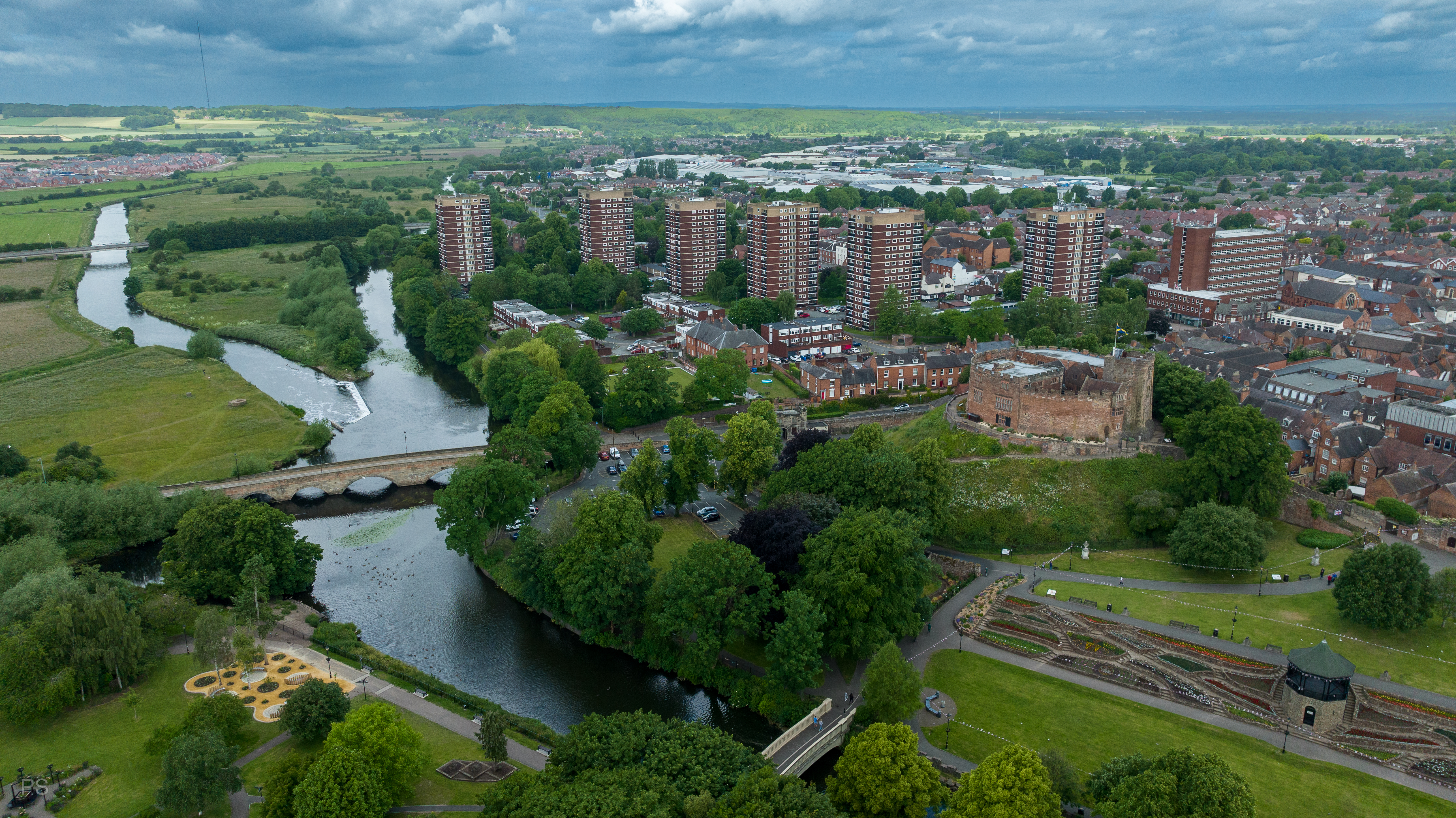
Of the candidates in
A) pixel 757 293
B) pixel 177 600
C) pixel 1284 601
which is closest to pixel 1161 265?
pixel 757 293

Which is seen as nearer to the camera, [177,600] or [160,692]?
[160,692]

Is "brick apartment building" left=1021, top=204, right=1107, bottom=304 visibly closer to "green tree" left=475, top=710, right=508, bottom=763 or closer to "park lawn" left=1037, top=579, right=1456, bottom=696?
"park lawn" left=1037, top=579, right=1456, bottom=696

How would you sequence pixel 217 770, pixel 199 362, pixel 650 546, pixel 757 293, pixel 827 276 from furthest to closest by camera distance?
pixel 827 276, pixel 757 293, pixel 199 362, pixel 650 546, pixel 217 770

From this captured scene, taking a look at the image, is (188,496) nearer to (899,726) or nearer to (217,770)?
(217,770)

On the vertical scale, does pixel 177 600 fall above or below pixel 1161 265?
below

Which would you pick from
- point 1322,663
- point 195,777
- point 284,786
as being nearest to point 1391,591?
point 1322,663

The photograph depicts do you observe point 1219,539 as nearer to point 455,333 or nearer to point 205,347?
point 455,333

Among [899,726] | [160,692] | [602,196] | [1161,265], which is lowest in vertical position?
[160,692]
